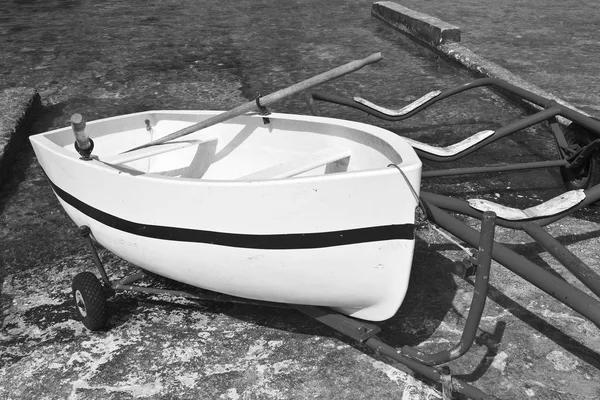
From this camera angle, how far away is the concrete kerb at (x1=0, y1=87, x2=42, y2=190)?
16.4ft

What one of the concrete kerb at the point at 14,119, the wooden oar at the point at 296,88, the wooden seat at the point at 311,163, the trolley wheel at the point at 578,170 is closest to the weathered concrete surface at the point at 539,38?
the trolley wheel at the point at 578,170

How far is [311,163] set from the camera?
10.8 ft

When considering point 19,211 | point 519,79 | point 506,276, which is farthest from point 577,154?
point 19,211

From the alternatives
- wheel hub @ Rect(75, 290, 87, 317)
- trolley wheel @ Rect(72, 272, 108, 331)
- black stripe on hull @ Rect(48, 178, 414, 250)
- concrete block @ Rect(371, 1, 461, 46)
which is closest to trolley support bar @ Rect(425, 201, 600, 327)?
black stripe on hull @ Rect(48, 178, 414, 250)

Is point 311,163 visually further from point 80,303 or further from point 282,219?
point 80,303

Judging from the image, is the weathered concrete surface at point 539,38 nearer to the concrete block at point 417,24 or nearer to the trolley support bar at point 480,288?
the concrete block at point 417,24

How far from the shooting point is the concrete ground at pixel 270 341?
9.03ft

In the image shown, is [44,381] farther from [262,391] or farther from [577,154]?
[577,154]

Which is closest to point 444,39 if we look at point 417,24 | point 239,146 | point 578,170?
point 417,24

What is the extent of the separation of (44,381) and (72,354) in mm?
191

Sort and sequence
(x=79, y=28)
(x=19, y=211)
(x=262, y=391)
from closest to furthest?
(x=262, y=391)
(x=19, y=211)
(x=79, y=28)

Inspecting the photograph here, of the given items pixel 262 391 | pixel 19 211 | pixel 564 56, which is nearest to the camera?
pixel 262 391

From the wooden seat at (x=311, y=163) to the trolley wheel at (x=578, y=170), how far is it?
167 centimetres

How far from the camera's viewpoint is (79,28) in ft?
29.7
